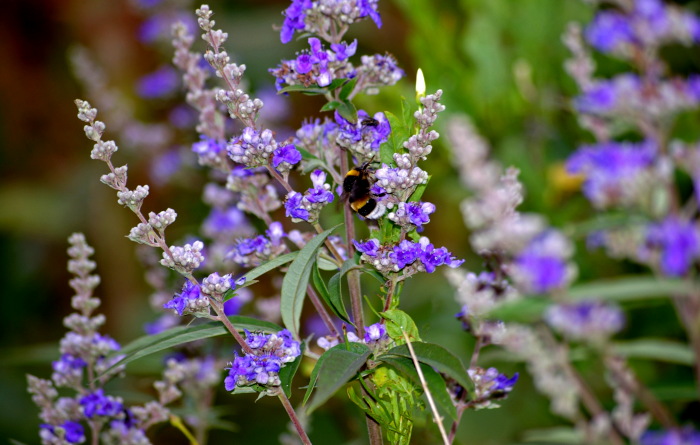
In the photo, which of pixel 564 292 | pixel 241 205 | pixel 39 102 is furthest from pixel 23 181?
pixel 564 292

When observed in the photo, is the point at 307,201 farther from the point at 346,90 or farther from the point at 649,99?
the point at 649,99

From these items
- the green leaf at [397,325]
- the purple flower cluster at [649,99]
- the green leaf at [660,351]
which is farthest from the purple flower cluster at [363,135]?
the green leaf at [660,351]

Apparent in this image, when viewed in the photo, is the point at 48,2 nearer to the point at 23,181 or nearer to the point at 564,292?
the point at 23,181

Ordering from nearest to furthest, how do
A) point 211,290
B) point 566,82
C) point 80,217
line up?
point 211,290 → point 566,82 → point 80,217

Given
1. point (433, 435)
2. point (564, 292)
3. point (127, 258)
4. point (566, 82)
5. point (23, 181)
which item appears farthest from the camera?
point (23, 181)

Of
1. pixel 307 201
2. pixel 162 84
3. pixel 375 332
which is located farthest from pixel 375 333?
pixel 162 84
